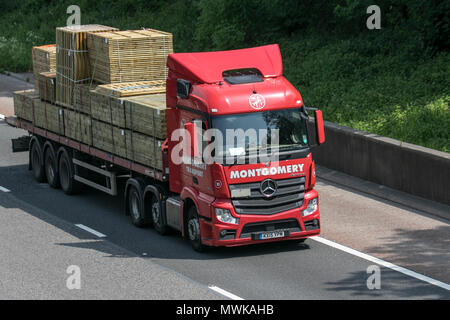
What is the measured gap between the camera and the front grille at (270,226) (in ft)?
54.7

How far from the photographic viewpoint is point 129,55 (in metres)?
20.4

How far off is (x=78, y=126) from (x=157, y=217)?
12.7 ft

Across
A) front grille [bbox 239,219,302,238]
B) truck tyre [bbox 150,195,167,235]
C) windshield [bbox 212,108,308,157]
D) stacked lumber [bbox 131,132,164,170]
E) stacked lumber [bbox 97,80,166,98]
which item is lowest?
truck tyre [bbox 150,195,167,235]

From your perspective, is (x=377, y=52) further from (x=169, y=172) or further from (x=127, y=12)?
(x=127, y=12)

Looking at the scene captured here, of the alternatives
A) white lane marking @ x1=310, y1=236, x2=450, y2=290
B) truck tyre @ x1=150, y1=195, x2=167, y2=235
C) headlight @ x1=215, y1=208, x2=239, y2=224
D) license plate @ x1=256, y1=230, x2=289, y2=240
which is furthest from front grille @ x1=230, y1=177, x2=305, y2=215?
truck tyre @ x1=150, y1=195, x2=167, y2=235

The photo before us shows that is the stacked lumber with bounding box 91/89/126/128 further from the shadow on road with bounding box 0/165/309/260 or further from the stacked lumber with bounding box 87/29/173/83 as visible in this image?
the shadow on road with bounding box 0/165/309/260

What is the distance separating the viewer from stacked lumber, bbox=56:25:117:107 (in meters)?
21.2

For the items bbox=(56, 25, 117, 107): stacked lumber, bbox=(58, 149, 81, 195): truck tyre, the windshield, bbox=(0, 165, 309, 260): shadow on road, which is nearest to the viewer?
the windshield

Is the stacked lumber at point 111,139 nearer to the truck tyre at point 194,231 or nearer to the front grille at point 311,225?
the truck tyre at point 194,231

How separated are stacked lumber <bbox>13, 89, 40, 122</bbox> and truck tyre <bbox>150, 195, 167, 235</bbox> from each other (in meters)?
6.00

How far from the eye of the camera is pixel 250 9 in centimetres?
3444
